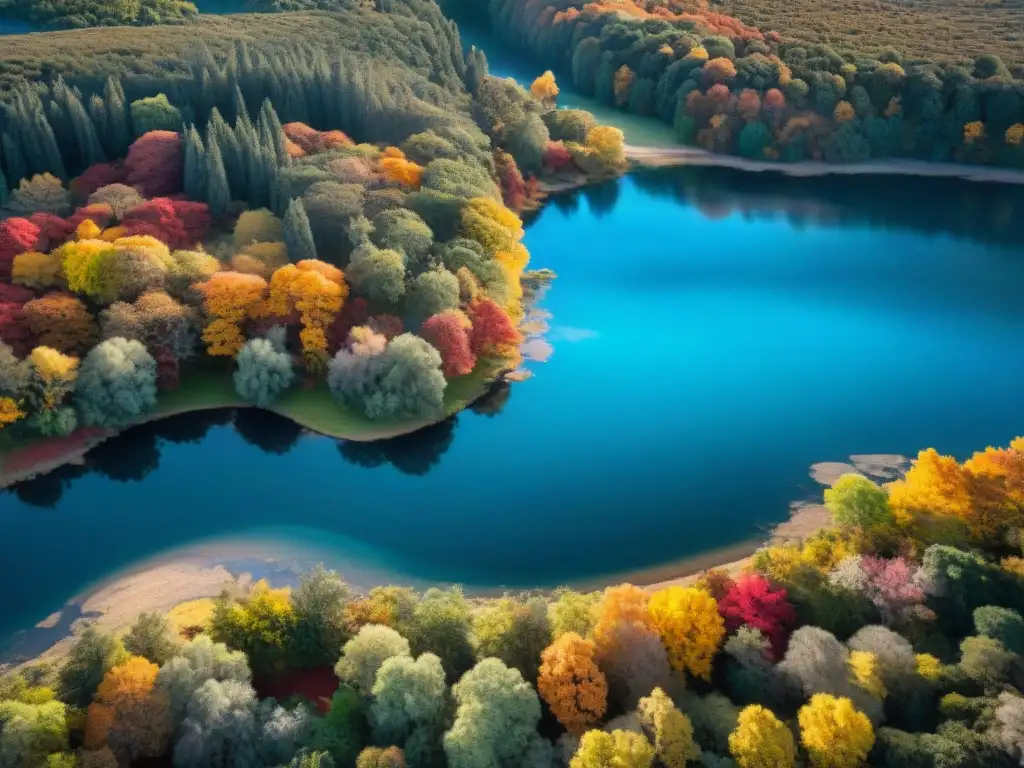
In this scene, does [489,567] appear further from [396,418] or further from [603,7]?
[603,7]

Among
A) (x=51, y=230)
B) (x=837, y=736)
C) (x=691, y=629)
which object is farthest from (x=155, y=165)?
(x=837, y=736)

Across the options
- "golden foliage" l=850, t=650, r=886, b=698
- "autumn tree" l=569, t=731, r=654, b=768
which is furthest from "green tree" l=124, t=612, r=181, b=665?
"golden foliage" l=850, t=650, r=886, b=698

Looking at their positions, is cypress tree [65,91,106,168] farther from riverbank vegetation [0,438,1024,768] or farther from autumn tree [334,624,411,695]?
autumn tree [334,624,411,695]

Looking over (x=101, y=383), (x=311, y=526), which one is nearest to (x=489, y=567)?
(x=311, y=526)

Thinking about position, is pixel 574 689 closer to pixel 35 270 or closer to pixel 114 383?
pixel 114 383

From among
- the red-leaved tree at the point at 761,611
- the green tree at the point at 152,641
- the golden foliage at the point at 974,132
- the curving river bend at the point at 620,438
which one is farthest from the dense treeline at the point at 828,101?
the green tree at the point at 152,641
